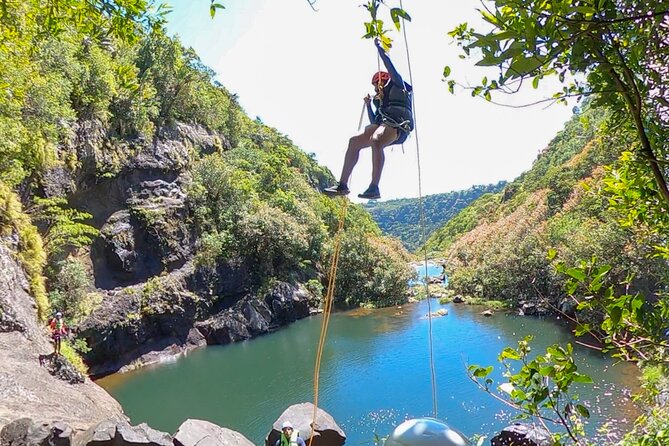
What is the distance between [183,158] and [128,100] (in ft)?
12.9

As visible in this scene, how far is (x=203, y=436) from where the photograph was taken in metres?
7.18

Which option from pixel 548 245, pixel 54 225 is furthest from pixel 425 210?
pixel 54 225

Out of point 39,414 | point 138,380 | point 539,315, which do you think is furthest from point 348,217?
point 39,414

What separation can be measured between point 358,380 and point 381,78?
11556mm

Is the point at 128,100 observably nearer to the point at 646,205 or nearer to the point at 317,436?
the point at 317,436

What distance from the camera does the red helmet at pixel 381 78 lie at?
283 cm

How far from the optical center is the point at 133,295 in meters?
16.4

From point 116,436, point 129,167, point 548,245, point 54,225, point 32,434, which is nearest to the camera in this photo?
point 32,434

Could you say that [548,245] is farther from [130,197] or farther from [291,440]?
[130,197]

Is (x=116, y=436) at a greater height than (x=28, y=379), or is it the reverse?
(x=28, y=379)

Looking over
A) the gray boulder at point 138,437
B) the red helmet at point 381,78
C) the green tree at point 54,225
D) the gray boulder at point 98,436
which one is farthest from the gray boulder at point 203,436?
the green tree at point 54,225

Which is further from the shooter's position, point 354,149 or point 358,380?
point 358,380

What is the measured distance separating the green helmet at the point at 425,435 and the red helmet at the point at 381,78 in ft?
6.47

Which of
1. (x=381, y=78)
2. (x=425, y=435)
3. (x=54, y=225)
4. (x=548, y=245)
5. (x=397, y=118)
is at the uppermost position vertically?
(x=54, y=225)
